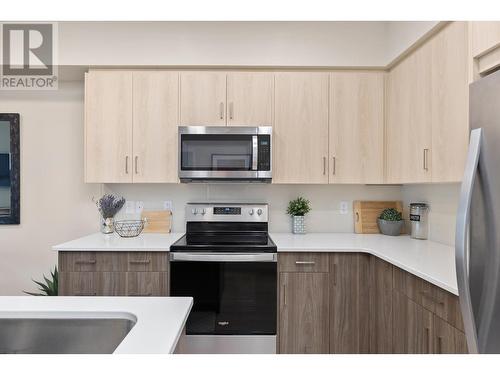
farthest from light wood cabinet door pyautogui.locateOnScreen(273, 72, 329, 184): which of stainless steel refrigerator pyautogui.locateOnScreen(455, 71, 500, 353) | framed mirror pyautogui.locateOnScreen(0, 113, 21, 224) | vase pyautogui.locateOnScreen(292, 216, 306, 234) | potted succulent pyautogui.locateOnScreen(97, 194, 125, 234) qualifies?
framed mirror pyautogui.locateOnScreen(0, 113, 21, 224)

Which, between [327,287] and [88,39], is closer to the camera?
[327,287]

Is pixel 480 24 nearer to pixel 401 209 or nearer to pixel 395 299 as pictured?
pixel 395 299

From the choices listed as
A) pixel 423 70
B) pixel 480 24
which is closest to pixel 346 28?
pixel 423 70

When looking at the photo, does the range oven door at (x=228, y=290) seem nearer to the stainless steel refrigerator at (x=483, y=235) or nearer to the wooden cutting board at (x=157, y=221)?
the wooden cutting board at (x=157, y=221)

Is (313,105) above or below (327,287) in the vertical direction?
above

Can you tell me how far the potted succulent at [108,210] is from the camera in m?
2.81

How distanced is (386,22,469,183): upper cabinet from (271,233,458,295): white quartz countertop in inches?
17.0

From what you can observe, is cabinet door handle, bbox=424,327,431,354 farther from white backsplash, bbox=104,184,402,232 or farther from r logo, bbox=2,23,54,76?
r logo, bbox=2,23,54,76

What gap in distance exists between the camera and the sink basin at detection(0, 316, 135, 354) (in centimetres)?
101

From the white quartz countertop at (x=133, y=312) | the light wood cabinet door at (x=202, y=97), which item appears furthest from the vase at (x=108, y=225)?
the white quartz countertop at (x=133, y=312)

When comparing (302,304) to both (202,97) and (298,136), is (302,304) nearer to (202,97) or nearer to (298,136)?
(298,136)

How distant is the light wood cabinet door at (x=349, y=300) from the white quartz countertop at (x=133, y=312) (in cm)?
141
